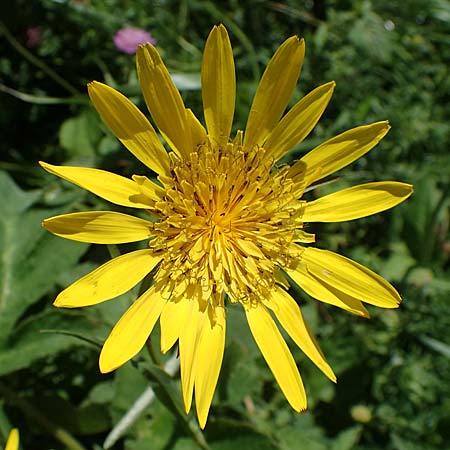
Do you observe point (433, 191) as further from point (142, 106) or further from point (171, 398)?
point (171, 398)

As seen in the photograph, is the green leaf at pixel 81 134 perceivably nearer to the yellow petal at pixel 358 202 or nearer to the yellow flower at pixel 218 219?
the yellow flower at pixel 218 219

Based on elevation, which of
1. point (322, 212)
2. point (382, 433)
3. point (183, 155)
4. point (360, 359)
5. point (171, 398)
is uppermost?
point (183, 155)

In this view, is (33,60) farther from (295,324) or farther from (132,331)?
(295,324)

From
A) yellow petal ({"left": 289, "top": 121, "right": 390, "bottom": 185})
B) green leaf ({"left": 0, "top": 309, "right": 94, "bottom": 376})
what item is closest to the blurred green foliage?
green leaf ({"left": 0, "top": 309, "right": 94, "bottom": 376})

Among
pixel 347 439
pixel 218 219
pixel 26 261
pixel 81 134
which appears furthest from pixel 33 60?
pixel 347 439

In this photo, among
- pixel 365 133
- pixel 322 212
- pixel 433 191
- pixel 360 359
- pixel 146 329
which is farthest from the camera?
pixel 433 191

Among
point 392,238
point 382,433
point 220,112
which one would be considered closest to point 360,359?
point 382,433

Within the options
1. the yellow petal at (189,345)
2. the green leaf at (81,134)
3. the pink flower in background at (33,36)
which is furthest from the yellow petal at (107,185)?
the pink flower in background at (33,36)

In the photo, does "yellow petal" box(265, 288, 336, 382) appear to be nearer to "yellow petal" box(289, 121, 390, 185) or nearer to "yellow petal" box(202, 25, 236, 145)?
"yellow petal" box(289, 121, 390, 185)
